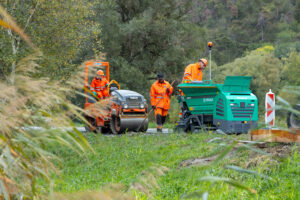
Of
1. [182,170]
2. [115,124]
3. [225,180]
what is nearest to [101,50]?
[115,124]

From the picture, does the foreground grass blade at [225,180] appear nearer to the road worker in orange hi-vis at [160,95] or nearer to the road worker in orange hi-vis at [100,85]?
the road worker in orange hi-vis at [160,95]

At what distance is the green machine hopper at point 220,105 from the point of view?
42.0 feet

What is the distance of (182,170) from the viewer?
7.04 meters

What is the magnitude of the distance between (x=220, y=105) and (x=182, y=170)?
6.26 m

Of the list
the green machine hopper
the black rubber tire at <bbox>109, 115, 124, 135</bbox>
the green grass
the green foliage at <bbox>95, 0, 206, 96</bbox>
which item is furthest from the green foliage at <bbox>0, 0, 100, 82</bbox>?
the green foliage at <bbox>95, 0, 206, 96</bbox>

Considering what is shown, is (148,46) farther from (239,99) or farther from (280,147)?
(280,147)

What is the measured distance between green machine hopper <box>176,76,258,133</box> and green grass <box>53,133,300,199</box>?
2.24 m

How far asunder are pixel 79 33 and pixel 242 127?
28.1 ft

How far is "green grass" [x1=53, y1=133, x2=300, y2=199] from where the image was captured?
3757 mm

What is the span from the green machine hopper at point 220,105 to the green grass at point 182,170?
2.24 m

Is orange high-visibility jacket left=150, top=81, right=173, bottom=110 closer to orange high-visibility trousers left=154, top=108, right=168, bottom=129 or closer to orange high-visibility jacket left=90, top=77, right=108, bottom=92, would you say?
orange high-visibility trousers left=154, top=108, right=168, bottom=129

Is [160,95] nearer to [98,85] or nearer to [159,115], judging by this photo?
[159,115]

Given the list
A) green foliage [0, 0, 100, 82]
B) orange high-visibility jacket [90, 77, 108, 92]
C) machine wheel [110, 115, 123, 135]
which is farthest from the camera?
machine wheel [110, 115, 123, 135]

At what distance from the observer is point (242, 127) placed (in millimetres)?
12820
